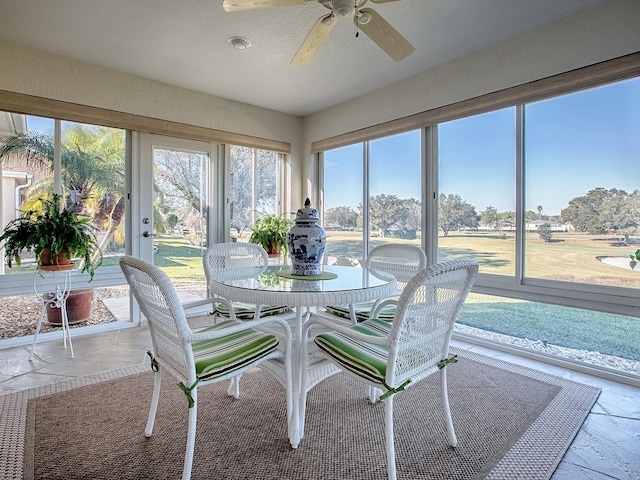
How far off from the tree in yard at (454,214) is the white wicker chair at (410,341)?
183 cm

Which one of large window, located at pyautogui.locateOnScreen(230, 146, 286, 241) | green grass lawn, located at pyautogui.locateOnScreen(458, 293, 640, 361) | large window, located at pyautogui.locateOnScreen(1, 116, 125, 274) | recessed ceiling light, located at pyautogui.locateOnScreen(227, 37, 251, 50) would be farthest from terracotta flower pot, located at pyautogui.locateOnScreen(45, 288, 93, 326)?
green grass lawn, located at pyautogui.locateOnScreen(458, 293, 640, 361)

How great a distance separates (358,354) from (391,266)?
1.15 m

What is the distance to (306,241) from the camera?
2113 millimetres

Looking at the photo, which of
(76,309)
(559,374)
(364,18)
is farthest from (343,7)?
(76,309)

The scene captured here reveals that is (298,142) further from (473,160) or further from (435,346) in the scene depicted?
(435,346)

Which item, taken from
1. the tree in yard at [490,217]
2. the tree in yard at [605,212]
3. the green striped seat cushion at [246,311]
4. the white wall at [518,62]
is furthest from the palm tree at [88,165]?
the tree in yard at [605,212]

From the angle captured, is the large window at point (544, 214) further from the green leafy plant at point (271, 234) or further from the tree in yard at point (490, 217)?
the green leafy plant at point (271, 234)

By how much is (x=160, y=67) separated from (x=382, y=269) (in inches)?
107

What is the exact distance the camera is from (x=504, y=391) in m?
2.29

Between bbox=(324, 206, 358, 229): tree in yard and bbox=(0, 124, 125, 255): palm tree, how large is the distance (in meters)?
2.38

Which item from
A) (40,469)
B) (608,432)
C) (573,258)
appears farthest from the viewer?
(573,258)

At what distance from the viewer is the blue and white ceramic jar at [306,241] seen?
211 centimetres

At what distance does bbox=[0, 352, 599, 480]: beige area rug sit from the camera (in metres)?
1.54

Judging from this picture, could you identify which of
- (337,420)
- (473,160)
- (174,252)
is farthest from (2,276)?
(473,160)
